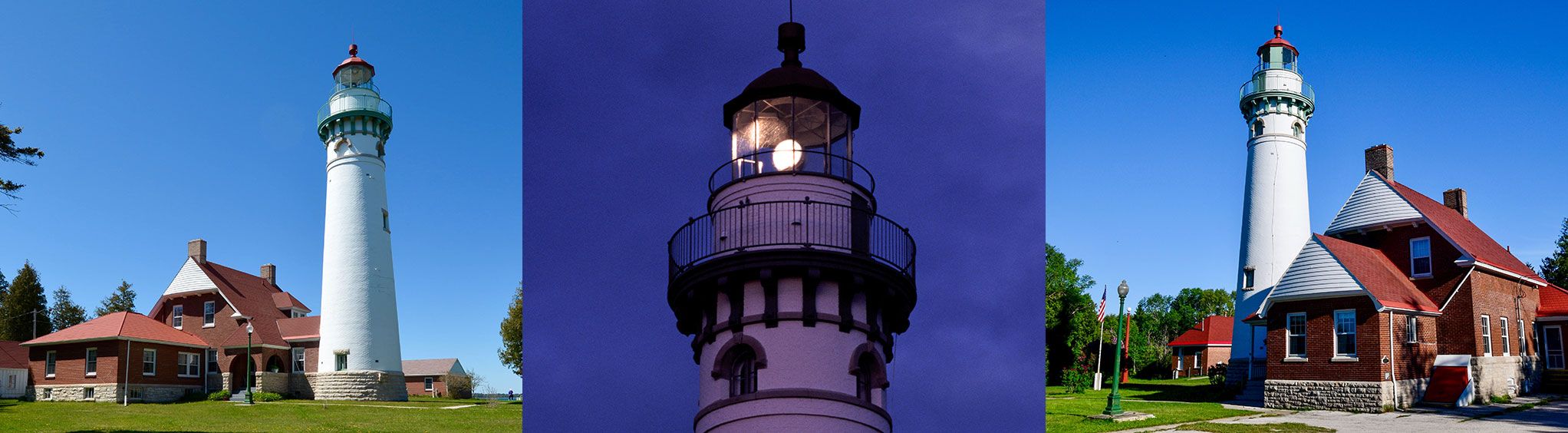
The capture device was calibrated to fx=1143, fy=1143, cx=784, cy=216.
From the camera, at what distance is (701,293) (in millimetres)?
12875

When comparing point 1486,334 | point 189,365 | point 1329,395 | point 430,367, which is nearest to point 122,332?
point 189,365

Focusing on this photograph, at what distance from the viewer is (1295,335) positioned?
26094mm

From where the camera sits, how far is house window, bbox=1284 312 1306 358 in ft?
85.2

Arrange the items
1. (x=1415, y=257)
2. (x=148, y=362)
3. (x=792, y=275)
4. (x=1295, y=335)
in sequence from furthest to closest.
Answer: (x=148, y=362), (x=1415, y=257), (x=1295, y=335), (x=792, y=275)

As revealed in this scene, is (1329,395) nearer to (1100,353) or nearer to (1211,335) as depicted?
(1100,353)

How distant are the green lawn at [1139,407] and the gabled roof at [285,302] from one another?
23670 mm

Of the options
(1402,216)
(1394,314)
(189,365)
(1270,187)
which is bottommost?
(189,365)

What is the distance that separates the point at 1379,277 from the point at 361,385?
25.5 meters

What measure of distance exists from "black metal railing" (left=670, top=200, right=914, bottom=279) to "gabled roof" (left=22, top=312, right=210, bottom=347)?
21799 mm

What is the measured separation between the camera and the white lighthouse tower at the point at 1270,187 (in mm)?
32406

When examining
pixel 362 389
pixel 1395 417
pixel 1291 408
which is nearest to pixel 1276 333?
pixel 1291 408

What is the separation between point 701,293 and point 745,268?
2.99 ft

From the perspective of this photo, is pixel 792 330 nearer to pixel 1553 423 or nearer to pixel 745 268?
pixel 745 268

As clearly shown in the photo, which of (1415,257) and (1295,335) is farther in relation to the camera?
(1415,257)
